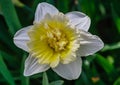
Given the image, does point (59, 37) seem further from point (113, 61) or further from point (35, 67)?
point (113, 61)

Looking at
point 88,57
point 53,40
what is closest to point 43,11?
point 53,40

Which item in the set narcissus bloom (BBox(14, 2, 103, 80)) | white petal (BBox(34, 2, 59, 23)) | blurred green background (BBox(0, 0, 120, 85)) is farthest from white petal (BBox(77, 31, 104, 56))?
blurred green background (BBox(0, 0, 120, 85))

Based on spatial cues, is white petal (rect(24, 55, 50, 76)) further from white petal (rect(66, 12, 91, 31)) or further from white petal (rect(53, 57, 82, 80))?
white petal (rect(66, 12, 91, 31))

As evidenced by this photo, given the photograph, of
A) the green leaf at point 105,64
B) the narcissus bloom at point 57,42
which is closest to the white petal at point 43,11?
the narcissus bloom at point 57,42

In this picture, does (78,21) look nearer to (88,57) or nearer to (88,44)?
(88,44)

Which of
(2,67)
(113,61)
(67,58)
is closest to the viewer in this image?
(67,58)

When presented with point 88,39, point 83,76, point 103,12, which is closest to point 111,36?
point 103,12

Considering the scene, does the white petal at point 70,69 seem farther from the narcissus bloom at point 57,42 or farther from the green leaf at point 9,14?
the green leaf at point 9,14
